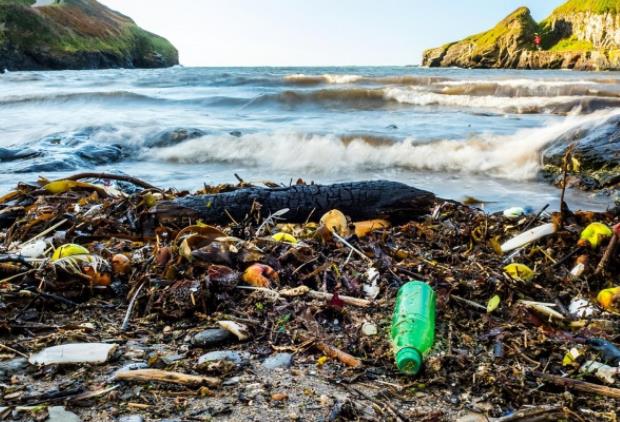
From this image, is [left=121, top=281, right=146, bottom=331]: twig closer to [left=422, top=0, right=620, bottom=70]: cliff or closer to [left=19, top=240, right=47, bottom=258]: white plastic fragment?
[left=19, top=240, right=47, bottom=258]: white plastic fragment

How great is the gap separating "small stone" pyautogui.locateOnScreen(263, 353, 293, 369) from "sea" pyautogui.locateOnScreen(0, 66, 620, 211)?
3.63m

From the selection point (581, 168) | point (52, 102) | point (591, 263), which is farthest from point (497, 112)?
point (52, 102)

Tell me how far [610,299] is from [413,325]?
3.39 feet

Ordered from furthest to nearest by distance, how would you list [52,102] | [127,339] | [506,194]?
1. [52,102]
2. [506,194]
3. [127,339]

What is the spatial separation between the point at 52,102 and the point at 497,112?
46.4ft

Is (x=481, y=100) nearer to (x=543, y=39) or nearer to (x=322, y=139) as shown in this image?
(x=322, y=139)

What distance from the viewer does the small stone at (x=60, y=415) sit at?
1.48 meters

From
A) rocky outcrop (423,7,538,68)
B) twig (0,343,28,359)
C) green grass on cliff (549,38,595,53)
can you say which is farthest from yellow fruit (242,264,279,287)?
green grass on cliff (549,38,595,53)

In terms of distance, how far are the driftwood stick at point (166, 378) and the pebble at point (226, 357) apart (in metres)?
0.14

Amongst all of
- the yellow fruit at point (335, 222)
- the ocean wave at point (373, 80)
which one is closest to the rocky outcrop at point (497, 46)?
the ocean wave at point (373, 80)

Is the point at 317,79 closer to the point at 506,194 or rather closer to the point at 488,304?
the point at 506,194

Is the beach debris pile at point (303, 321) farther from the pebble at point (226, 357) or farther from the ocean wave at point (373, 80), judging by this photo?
the ocean wave at point (373, 80)

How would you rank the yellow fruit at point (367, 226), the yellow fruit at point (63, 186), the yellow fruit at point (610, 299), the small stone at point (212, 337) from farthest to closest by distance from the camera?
the yellow fruit at point (63, 186)
the yellow fruit at point (367, 226)
the yellow fruit at point (610, 299)
the small stone at point (212, 337)

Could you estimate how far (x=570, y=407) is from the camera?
155 centimetres
